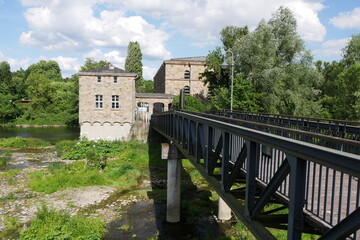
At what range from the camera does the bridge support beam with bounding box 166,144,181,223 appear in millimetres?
13242

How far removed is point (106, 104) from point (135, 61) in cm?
3249

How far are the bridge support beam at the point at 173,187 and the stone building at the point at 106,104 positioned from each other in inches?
837

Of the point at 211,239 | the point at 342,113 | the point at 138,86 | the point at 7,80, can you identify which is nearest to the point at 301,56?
the point at 342,113

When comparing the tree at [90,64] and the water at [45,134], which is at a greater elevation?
the tree at [90,64]

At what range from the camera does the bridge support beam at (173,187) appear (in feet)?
43.4

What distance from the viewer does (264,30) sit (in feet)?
101

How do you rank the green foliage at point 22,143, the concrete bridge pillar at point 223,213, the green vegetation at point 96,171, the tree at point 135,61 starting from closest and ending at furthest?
1. the concrete bridge pillar at point 223,213
2. the green vegetation at point 96,171
3. the green foliage at point 22,143
4. the tree at point 135,61

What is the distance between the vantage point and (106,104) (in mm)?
33719

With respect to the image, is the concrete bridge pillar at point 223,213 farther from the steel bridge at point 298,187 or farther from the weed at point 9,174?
the weed at point 9,174

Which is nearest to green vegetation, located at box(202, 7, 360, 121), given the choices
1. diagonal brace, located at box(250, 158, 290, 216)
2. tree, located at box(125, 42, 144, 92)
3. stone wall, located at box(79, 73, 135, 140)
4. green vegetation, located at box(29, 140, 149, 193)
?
stone wall, located at box(79, 73, 135, 140)

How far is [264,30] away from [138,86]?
124 feet

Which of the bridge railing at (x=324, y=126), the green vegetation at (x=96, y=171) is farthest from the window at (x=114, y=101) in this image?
the bridge railing at (x=324, y=126)

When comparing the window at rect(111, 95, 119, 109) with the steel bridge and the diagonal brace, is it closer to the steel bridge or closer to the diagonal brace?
the steel bridge

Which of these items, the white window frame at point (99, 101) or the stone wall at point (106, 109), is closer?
the stone wall at point (106, 109)
